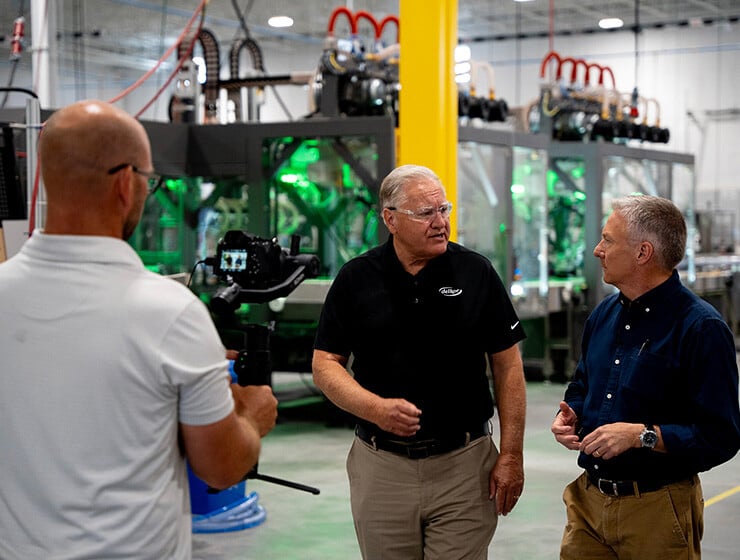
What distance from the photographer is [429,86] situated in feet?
20.0

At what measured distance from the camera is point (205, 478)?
5.80 feet

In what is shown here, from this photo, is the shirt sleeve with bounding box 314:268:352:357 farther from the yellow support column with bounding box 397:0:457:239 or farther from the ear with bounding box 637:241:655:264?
the yellow support column with bounding box 397:0:457:239

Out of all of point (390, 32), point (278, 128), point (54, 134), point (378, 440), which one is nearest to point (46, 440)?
point (54, 134)

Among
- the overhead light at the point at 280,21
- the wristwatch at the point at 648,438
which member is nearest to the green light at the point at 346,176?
the wristwatch at the point at 648,438

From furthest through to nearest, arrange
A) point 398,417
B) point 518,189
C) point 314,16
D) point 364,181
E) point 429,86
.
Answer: point 314,16
point 518,189
point 364,181
point 429,86
point 398,417

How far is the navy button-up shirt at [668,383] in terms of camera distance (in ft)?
8.30

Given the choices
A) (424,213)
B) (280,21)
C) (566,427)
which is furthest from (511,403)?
(280,21)

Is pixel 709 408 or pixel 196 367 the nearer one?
pixel 196 367

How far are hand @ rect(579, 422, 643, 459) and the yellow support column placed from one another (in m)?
3.61

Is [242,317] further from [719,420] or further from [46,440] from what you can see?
[46,440]

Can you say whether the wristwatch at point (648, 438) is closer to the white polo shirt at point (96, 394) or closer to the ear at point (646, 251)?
the ear at point (646, 251)

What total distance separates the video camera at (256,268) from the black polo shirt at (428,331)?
90cm

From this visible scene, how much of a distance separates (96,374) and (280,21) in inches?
670

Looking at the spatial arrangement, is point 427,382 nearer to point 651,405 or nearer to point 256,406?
point 651,405
